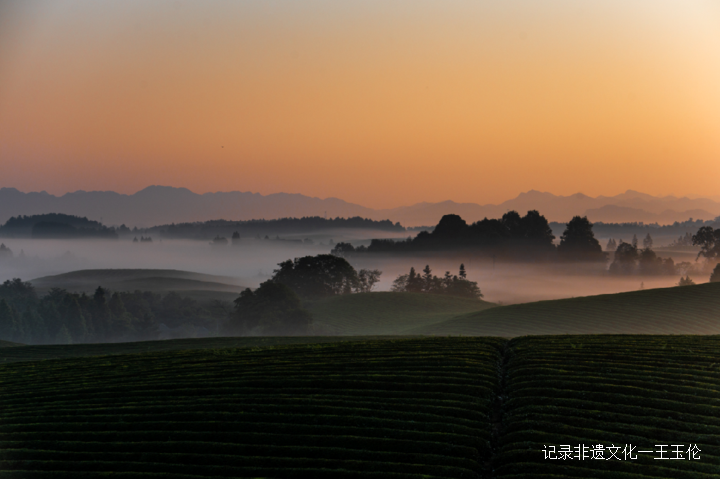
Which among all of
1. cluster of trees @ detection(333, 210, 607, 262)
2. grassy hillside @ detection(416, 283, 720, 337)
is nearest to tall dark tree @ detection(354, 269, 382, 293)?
cluster of trees @ detection(333, 210, 607, 262)

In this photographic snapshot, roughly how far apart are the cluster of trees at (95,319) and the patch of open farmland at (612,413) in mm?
91685

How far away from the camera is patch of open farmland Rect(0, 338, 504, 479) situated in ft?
40.1

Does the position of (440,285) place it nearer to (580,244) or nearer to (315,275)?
(315,275)

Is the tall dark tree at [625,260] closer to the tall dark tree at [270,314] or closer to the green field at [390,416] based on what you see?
the tall dark tree at [270,314]

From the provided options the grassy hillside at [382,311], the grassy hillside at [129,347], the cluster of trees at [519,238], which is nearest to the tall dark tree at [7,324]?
the grassy hillside at [382,311]

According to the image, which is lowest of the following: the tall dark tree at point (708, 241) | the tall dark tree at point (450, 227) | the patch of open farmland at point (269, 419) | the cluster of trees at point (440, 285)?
the cluster of trees at point (440, 285)

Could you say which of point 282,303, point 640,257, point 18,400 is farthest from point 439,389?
point 640,257

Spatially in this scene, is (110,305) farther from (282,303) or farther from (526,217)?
(526,217)

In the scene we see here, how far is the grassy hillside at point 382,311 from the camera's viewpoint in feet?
255

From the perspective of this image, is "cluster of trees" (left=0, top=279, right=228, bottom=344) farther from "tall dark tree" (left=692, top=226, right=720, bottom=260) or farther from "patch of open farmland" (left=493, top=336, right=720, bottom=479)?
"tall dark tree" (left=692, top=226, right=720, bottom=260)

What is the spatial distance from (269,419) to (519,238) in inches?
6266

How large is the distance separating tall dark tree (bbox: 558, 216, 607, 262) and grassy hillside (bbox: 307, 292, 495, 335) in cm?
6181

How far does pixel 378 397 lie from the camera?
15.4 metres

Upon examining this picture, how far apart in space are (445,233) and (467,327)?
406 feet
